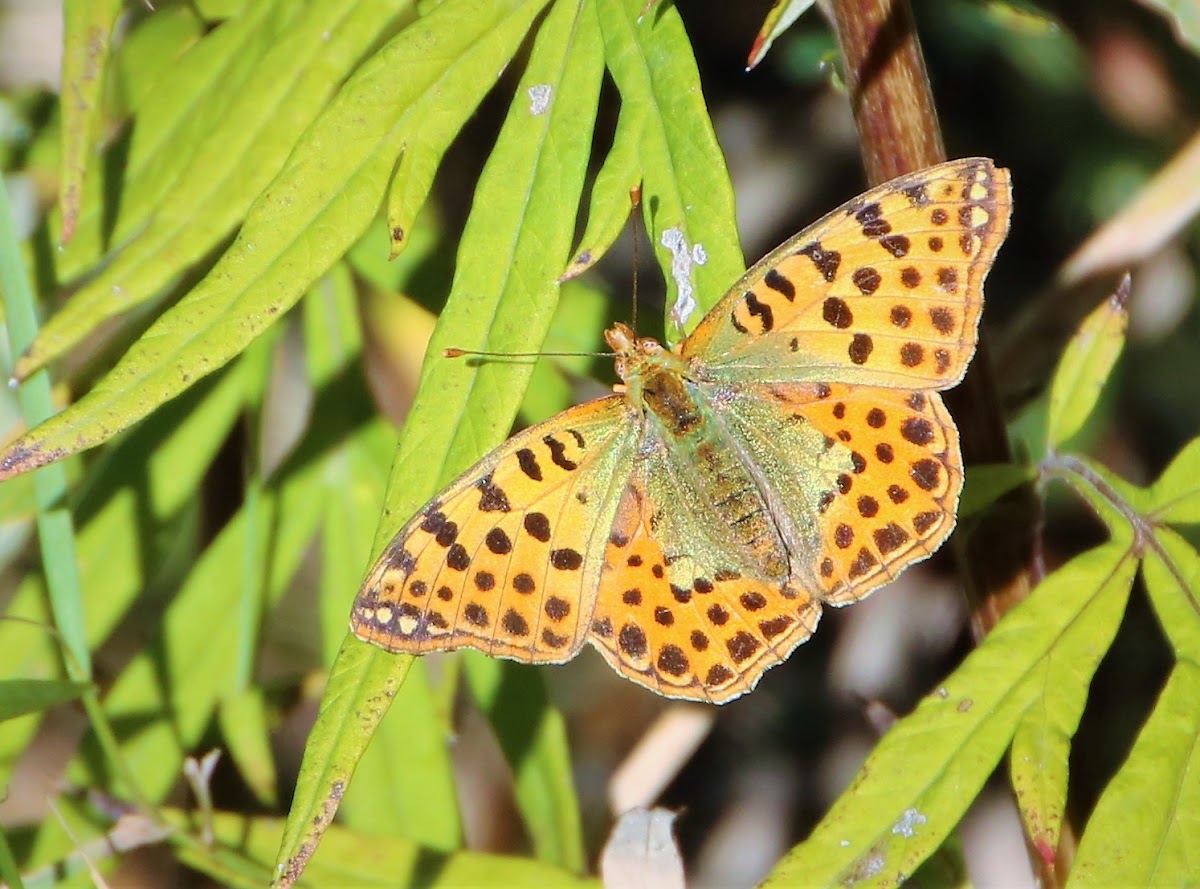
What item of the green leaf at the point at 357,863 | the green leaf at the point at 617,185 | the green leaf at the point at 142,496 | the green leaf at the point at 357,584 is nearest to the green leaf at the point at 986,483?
the green leaf at the point at 617,185

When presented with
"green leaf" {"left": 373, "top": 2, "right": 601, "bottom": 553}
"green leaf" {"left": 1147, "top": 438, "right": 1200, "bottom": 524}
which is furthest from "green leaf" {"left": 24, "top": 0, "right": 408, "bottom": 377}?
"green leaf" {"left": 1147, "top": 438, "right": 1200, "bottom": 524}

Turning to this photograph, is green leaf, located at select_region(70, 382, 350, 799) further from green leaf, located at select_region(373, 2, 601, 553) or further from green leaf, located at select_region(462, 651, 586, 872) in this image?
green leaf, located at select_region(373, 2, 601, 553)

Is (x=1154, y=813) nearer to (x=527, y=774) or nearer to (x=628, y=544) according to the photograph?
(x=628, y=544)

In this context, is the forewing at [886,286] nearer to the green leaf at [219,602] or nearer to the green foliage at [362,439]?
the green foliage at [362,439]

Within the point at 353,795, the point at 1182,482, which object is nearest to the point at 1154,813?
the point at 1182,482

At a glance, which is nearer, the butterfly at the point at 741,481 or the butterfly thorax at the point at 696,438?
the butterfly at the point at 741,481

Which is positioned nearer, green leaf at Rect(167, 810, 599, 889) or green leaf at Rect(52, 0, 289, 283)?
green leaf at Rect(52, 0, 289, 283)

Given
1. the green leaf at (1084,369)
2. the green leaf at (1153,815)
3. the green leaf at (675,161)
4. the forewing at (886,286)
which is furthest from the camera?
the green leaf at (1084,369)
